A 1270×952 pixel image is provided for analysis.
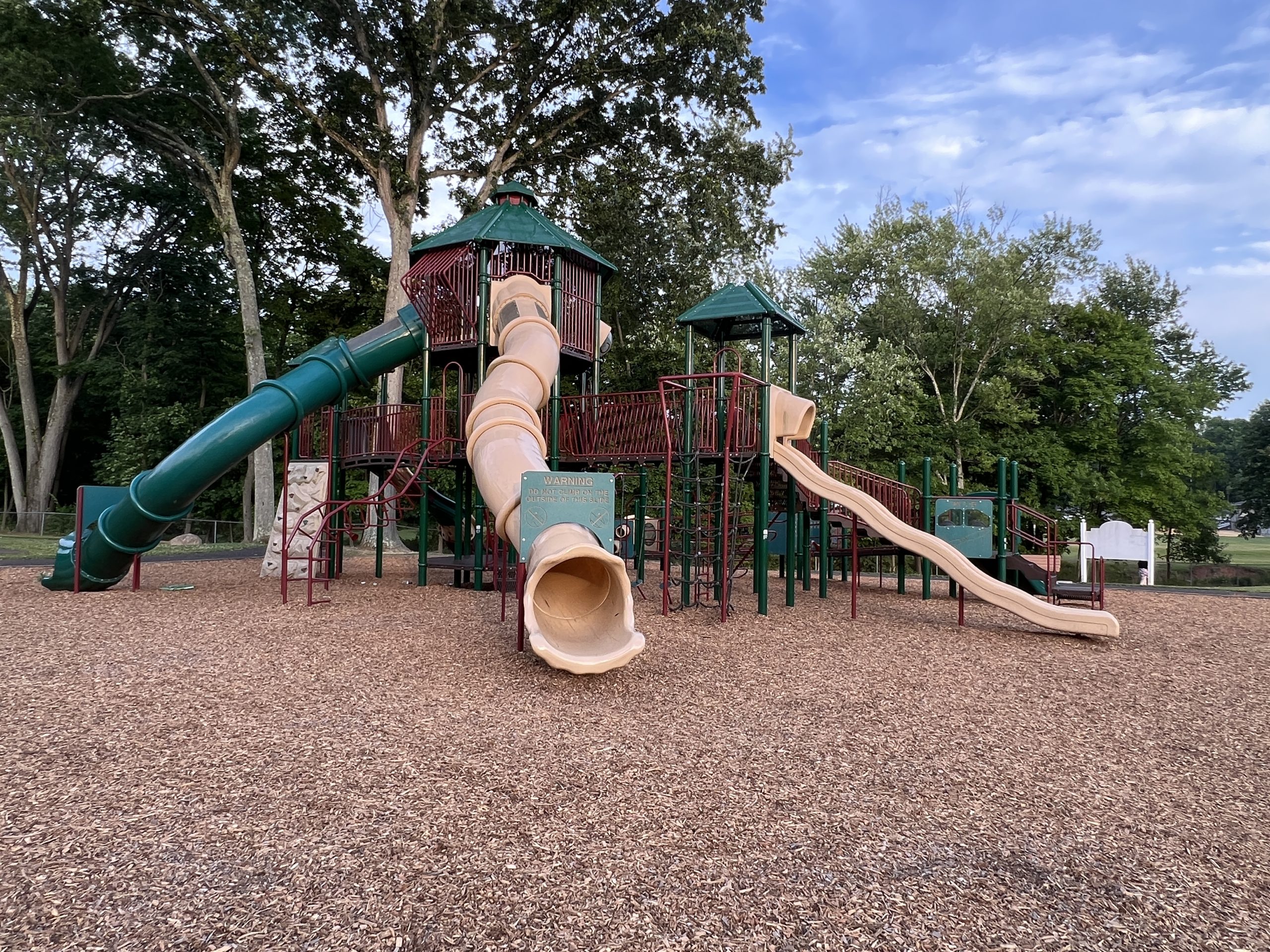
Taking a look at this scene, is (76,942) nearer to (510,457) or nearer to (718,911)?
(718,911)

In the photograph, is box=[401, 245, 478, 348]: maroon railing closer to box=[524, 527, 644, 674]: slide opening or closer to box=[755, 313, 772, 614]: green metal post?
box=[755, 313, 772, 614]: green metal post

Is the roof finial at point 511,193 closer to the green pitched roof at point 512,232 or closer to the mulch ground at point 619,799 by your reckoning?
the green pitched roof at point 512,232

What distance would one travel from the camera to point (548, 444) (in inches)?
525

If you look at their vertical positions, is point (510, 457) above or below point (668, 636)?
above

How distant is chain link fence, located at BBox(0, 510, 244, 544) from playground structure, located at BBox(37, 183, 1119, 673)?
17.0 metres

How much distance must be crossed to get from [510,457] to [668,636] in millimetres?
3110

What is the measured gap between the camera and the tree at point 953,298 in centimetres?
2955

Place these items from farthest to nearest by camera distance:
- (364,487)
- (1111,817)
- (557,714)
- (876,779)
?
(364,487) < (557,714) < (876,779) < (1111,817)

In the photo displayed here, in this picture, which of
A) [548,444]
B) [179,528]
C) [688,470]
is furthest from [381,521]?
[179,528]

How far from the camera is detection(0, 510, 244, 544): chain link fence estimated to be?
95.9ft

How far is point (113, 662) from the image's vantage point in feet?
23.7

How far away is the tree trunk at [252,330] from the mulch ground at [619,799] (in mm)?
14672

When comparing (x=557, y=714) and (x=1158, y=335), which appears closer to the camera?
(x=557, y=714)

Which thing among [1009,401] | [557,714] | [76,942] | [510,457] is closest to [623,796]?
[557,714]
